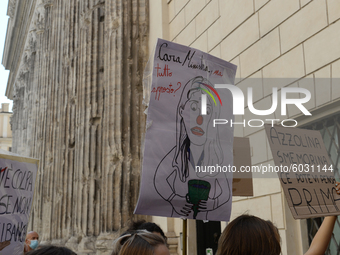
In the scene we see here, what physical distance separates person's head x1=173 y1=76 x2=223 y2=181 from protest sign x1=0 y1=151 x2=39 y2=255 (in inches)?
46.8

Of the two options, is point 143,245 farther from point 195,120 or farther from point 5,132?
point 5,132

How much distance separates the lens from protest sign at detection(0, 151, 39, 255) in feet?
10.4

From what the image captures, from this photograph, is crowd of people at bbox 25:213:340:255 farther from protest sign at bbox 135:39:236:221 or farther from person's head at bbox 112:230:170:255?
protest sign at bbox 135:39:236:221

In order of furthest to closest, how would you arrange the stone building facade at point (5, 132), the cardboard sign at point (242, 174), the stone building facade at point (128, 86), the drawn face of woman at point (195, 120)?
the stone building facade at point (5, 132) < the stone building facade at point (128, 86) < the cardboard sign at point (242, 174) < the drawn face of woman at point (195, 120)

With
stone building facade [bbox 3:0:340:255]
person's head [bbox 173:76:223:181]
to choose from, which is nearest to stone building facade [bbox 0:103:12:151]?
stone building facade [bbox 3:0:340:255]

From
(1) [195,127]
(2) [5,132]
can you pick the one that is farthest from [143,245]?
(2) [5,132]

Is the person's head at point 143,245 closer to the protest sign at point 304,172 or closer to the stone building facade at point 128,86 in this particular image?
the protest sign at point 304,172

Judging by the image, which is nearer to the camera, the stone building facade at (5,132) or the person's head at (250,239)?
the person's head at (250,239)

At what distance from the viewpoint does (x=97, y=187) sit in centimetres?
899

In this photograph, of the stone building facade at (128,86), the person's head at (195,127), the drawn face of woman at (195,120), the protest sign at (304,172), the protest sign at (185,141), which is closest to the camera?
the protest sign at (304,172)

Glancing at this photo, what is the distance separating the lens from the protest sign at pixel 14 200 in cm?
317

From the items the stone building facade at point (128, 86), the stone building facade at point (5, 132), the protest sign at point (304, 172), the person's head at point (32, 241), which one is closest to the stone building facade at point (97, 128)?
Result: the stone building facade at point (128, 86)

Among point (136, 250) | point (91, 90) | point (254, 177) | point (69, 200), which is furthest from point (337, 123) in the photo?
point (69, 200)

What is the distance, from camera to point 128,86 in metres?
9.08
